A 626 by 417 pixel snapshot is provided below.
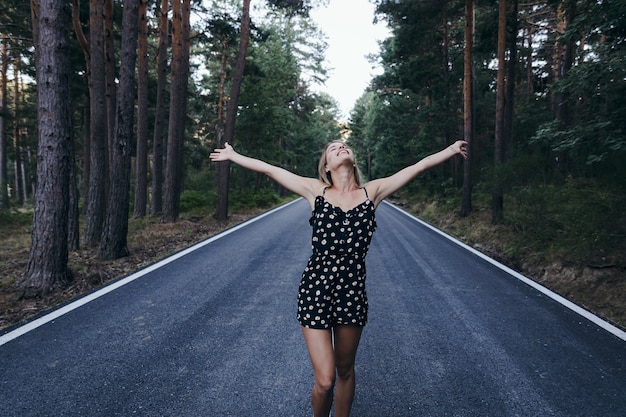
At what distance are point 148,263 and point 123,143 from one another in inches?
121

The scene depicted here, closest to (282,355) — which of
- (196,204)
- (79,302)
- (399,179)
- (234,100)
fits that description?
(399,179)

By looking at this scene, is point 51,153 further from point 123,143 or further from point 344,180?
point 344,180

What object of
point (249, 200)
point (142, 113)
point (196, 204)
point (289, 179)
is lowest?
point (196, 204)

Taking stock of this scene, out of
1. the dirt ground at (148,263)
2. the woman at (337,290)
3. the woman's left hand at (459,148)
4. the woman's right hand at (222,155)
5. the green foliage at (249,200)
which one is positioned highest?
the woman's left hand at (459,148)

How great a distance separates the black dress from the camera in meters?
2.64

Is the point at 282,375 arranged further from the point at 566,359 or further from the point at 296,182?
the point at 566,359

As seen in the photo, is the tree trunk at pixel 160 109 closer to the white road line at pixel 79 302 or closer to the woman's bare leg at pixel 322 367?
the white road line at pixel 79 302

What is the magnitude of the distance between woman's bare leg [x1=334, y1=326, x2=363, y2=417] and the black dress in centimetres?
7

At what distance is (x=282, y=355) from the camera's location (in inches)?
161

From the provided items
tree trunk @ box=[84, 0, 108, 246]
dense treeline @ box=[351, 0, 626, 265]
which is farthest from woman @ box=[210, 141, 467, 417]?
tree trunk @ box=[84, 0, 108, 246]

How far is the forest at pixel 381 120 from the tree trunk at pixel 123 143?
34 mm

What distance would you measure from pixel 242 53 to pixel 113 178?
33.4ft

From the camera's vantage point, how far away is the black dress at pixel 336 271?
2637 millimetres

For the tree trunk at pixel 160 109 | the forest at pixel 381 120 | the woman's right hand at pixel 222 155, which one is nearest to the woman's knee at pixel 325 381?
the woman's right hand at pixel 222 155
